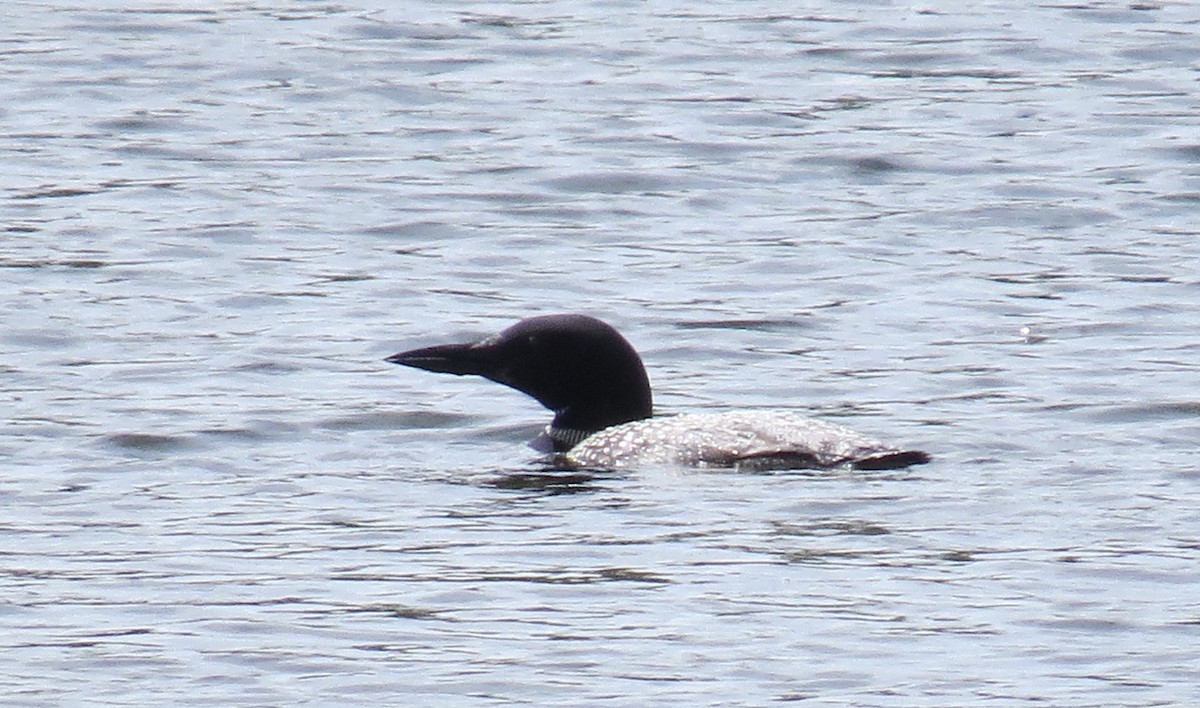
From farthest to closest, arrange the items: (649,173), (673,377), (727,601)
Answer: (649,173) → (673,377) → (727,601)

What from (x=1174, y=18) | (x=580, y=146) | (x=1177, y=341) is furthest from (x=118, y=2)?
(x=1177, y=341)

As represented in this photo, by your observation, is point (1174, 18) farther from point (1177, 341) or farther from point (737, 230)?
point (1177, 341)

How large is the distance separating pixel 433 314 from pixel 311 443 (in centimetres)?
228

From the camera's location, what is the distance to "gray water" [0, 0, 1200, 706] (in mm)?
7523

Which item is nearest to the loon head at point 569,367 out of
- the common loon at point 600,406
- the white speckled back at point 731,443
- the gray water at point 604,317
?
the common loon at point 600,406

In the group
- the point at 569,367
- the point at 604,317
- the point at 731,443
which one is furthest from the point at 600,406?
the point at 604,317

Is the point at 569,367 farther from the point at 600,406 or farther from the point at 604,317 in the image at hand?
the point at 604,317

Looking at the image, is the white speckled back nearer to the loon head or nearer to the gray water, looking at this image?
the gray water

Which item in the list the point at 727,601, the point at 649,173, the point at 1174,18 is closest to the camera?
the point at 727,601

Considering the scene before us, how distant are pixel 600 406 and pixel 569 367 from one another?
17cm

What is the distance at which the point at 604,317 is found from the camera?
12383 mm

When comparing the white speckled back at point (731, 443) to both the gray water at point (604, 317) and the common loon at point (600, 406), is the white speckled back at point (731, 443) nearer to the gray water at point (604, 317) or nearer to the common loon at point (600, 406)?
the common loon at point (600, 406)

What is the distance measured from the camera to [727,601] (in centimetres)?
789

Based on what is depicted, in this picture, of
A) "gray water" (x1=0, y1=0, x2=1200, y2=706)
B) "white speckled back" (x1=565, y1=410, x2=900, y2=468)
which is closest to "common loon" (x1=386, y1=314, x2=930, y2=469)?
"white speckled back" (x1=565, y1=410, x2=900, y2=468)
